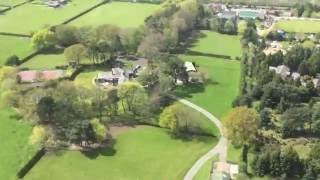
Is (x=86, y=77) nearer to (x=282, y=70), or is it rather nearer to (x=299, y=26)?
(x=282, y=70)

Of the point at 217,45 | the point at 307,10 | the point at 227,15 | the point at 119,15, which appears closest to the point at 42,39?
the point at 119,15

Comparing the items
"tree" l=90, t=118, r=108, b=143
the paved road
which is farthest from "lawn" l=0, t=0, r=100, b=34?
the paved road

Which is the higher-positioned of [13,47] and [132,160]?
[13,47]

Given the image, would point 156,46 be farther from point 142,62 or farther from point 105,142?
point 105,142

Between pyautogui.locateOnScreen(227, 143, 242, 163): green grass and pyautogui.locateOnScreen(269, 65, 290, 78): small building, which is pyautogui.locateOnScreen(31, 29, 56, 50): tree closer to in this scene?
pyautogui.locateOnScreen(269, 65, 290, 78): small building

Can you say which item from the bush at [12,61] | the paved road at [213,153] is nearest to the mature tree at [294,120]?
the paved road at [213,153]
